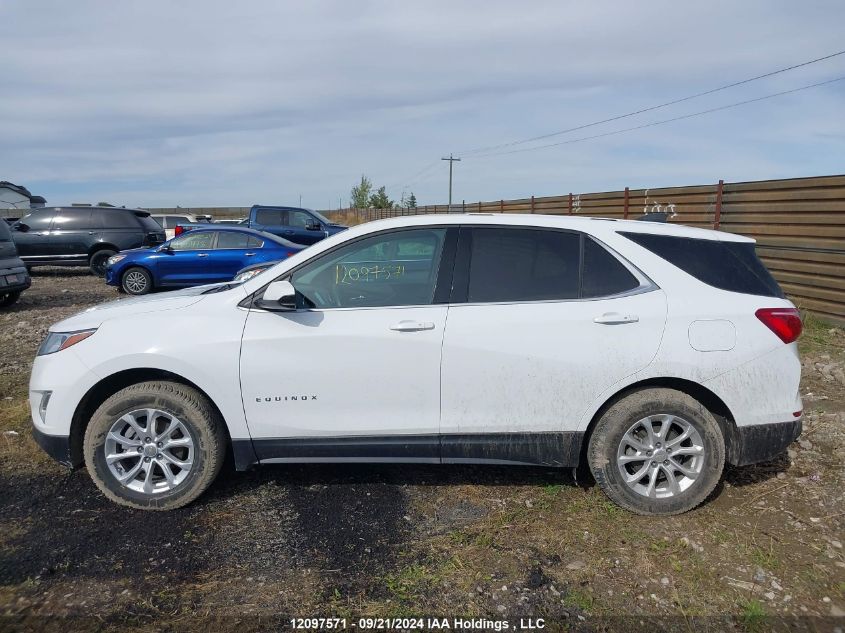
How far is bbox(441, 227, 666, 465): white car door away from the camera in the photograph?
3318 mm

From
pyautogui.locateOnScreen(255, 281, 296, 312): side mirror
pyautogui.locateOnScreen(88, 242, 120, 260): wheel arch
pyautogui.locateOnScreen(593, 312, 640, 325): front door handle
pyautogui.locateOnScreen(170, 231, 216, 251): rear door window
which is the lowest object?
pyautogui.locateOnScreen(593, 312, 640, 325): front door handle

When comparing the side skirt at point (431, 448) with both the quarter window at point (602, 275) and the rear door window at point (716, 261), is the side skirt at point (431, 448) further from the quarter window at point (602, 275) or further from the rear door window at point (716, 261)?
the rear door window at point (716, 261)

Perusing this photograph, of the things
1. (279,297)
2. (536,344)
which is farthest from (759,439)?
(279,297)

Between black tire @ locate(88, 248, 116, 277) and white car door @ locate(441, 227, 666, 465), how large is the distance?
14.0 metres

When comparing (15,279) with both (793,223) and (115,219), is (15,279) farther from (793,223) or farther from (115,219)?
(793,223)

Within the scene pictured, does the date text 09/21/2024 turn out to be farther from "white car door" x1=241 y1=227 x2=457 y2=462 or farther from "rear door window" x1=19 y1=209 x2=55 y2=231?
"rear door window" x1=19 y1=209 x2=55 y2=231

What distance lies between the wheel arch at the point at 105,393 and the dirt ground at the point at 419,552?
1.33 ft

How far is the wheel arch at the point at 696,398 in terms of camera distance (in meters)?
3.40

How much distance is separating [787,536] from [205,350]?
134 inches

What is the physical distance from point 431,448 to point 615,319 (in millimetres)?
1265

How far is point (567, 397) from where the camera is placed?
3363 millimetres

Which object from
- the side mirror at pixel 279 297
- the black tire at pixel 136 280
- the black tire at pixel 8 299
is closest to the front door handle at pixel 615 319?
the side mirror at pixel 279 297

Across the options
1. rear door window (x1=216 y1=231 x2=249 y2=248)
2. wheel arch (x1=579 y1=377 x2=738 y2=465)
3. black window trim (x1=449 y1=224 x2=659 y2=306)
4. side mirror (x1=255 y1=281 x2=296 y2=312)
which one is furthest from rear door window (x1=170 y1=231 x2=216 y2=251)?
wheel arch (x1=579 y1=377 x2=738 y2=465)

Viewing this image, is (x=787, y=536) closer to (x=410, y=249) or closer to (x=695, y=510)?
(x=695, y=510)
